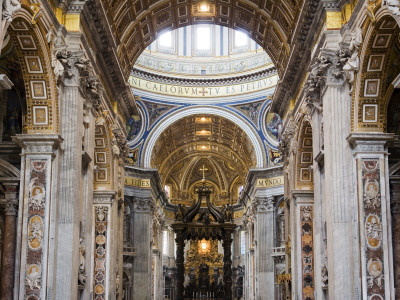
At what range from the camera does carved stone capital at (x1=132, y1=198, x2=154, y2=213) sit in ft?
129

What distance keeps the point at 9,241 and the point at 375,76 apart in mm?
Result: 9617

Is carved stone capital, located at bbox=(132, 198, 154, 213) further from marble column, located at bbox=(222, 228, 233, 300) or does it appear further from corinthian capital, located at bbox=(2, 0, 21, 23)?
corinthian capital, located at bbox=(2, 0, 21, 23)

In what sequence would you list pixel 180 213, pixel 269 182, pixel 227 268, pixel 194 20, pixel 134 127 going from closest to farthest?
pixel 194 20, pixel 269 182, pixel 134 127, pixel 227 268, pixel 180 213

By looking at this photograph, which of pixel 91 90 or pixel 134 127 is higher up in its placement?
pixel 134 127

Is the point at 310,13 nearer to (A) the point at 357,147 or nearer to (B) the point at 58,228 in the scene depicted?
(A) the point at 357,147

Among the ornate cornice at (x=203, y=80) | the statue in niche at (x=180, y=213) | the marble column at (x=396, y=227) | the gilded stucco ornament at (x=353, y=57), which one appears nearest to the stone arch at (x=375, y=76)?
the gilded stucco ornament at (x=353, y=57)

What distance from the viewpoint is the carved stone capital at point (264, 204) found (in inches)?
1553

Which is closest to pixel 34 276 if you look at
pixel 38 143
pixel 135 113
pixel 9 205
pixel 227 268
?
pixel 9 205

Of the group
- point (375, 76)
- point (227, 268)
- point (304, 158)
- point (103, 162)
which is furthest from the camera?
point (227, 268)

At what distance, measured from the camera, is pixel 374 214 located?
14797 mm

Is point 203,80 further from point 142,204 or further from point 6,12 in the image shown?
point 6,12

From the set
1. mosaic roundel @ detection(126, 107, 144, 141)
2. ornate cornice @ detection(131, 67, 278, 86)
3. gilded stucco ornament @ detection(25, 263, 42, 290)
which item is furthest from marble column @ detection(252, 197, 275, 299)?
gilded stucco ornament @ detection(25, 263, 42, 290)

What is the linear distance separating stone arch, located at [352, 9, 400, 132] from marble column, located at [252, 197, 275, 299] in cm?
2429

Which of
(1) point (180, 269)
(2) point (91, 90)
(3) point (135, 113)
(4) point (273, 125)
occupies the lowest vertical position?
(1) point (180, 269)
